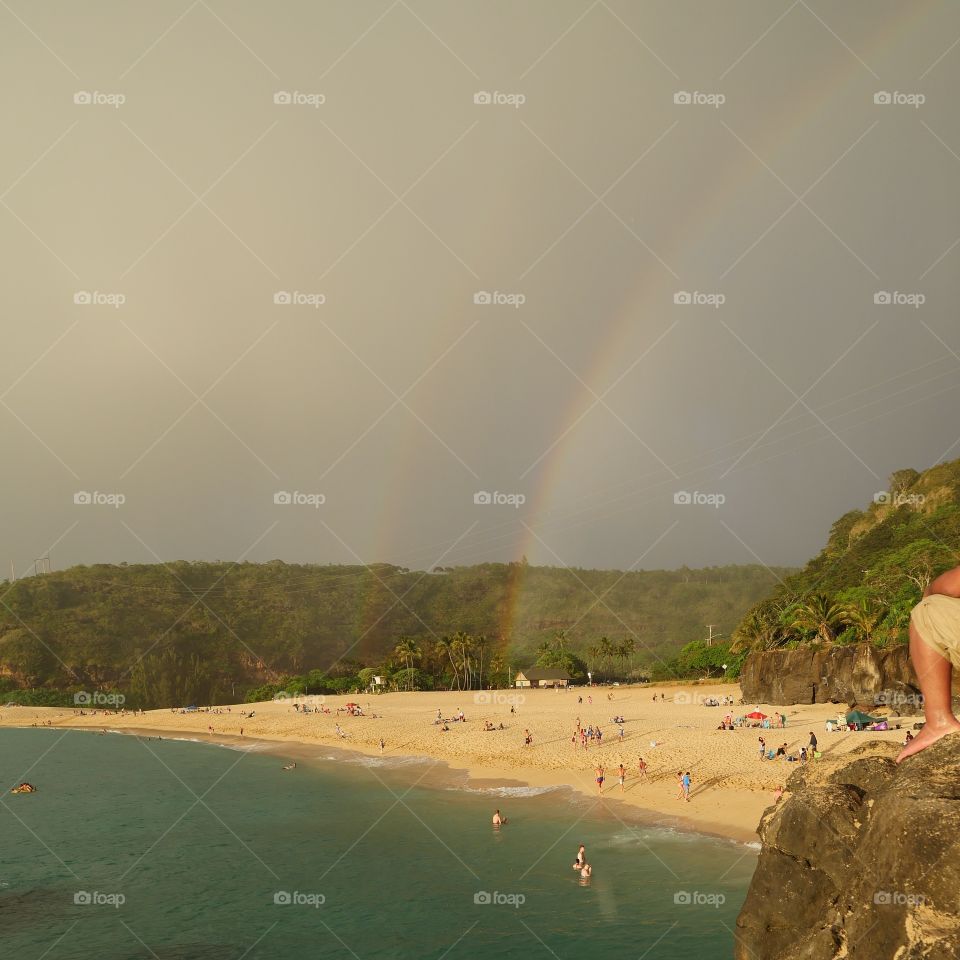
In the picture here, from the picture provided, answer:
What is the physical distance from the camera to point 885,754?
10.5m

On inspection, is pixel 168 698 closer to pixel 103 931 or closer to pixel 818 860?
pixel 103 931

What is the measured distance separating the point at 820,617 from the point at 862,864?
57.9 m

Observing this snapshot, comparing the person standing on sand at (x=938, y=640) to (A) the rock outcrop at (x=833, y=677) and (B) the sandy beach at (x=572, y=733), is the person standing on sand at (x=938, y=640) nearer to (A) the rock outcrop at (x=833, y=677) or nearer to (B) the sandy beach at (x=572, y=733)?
(B) the sandy beach at (x=572, y=733)

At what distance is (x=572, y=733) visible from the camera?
5797 centimetres

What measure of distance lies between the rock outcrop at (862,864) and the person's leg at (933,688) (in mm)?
126

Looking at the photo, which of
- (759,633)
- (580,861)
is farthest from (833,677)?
(580,861)

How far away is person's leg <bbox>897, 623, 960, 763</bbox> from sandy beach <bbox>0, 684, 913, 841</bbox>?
5.47 m

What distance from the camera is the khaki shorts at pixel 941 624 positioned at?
296 inches

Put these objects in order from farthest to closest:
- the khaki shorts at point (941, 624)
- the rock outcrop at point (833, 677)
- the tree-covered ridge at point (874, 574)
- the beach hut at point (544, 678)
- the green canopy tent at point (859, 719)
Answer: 1. the beach hut at point (544, 678)
2. the tree-covered ridge at point (874, 574)
3. the rock outcrop at point (833, 677)
4. the green canopy tent at point (859, 719)
5. the khaki shorts at point (941, 624)

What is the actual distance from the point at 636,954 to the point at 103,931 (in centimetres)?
1705

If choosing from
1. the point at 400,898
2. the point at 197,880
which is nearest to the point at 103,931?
the point at 197,880

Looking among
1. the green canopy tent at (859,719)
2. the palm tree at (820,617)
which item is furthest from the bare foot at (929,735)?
the palm tree at (820,617)

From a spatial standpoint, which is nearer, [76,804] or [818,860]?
[818,860]

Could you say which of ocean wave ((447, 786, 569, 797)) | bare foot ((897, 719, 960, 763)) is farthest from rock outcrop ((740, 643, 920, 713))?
bare foot ((897, 719, 960, 763))
